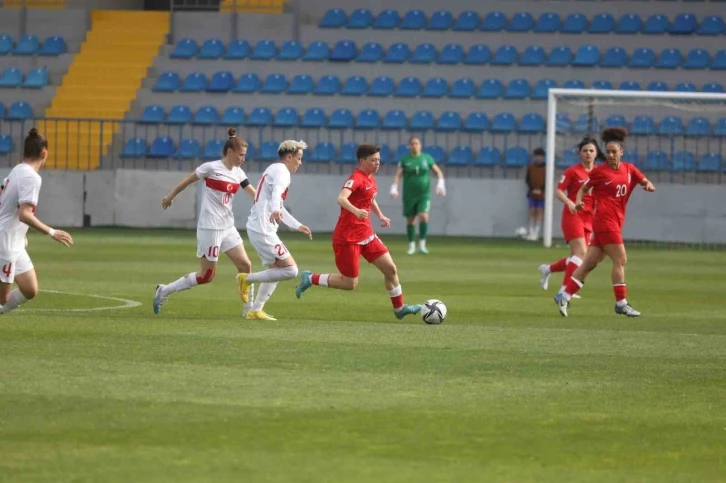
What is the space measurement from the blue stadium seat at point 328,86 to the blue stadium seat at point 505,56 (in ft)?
13.3

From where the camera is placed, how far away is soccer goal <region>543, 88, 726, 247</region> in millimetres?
29625

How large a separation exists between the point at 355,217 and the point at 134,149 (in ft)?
69.1

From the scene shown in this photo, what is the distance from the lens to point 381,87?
33594 millimetres

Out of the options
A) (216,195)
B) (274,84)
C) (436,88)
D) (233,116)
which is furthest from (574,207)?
(274,84)

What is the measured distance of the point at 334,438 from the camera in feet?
22.1

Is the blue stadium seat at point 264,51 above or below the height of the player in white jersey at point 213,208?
above

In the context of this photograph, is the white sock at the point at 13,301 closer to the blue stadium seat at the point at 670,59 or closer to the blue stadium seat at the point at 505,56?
the blue stadium seat at the point at 505,56

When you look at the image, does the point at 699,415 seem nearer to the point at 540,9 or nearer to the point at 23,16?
the point at 540,9

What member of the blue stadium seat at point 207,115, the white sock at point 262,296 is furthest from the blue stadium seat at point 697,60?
the white sock at point 262,296

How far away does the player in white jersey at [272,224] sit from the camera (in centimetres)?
1275

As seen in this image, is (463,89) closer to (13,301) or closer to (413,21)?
(413,21)

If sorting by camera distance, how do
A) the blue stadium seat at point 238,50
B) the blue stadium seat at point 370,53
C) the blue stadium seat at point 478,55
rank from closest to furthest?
the blue stadium seat at point 478,55, the blue stadium seat at point 370,53, the blue stadium seat at point 238,50

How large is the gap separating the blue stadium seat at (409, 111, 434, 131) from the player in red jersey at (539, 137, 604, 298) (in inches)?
626

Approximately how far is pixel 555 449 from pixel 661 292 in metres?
11.5
